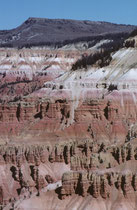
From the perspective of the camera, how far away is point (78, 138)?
9688cm

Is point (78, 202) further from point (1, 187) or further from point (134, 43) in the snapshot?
point (134, 43)

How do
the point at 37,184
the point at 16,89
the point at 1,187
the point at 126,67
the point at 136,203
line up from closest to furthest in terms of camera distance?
the point at 136,203
the point at 37,184
the point at 1,187
the point at 126,67
the point at 16,89

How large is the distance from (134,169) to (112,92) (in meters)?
48.4

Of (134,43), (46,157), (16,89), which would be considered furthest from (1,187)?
(16,89)

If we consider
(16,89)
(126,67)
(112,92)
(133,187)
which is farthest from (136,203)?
(16,89)

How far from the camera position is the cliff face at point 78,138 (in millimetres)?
54375

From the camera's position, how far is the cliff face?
5438 centimetres

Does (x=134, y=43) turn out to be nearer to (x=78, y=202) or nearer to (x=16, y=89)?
(x=78, y=202)

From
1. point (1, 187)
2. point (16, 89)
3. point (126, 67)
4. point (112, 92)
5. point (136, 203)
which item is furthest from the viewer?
point (16, 89)

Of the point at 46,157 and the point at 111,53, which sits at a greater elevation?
the point at 111,53

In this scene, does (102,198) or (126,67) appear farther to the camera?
(126,67)

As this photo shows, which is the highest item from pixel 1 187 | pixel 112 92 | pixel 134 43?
pixel 134 43

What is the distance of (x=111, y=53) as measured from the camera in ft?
399

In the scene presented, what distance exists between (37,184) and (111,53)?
163 feet
